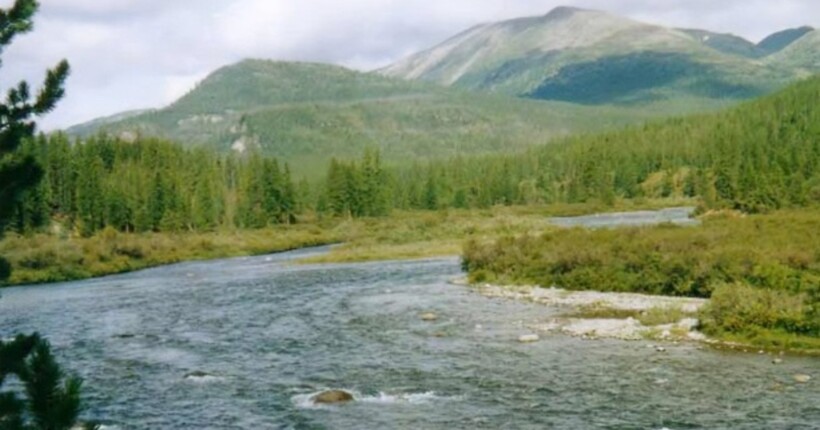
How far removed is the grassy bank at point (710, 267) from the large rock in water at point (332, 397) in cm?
1626

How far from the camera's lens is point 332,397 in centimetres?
2730

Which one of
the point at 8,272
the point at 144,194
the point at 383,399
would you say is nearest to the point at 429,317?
the point at 383,399

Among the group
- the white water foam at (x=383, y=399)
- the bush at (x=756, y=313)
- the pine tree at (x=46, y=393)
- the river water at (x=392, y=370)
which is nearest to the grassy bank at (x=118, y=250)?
the river water at (x=392, y=370)

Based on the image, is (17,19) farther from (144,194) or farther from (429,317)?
(144,194)

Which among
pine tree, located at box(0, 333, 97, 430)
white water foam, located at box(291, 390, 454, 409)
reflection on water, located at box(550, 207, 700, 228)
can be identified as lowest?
reflection on water, located at box(550, 207, 700, 228)

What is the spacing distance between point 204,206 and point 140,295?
8113 centimetres

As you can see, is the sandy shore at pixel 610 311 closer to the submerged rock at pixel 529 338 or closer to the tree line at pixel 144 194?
the submerged rock at pixel 529 338

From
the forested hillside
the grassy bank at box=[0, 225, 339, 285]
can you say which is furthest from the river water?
the forested hillside

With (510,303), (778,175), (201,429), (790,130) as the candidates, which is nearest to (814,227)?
(510,303)

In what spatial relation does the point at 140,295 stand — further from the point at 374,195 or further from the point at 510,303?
the point at 374,195

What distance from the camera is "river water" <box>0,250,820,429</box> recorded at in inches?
975

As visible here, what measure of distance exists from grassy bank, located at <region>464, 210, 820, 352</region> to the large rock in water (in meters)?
16.3

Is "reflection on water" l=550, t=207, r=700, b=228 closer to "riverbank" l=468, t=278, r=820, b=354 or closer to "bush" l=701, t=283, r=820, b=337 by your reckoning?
"riverbank" l=468, t=278, r=820, b=354

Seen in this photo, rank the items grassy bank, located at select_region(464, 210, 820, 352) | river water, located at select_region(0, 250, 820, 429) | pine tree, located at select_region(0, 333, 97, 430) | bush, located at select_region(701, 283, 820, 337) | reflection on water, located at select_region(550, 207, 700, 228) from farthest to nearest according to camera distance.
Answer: reflection on water, located at select_region(550, 207, 700, 228) → grassy bank, located at select_region(464, 210, 820, 352) → bush, located at select_region(701, 283, 820, 337) → river water, located at select_region(0, 250, 820, 429) → pine tree, located at select_region(0, 333, 97, 430)
